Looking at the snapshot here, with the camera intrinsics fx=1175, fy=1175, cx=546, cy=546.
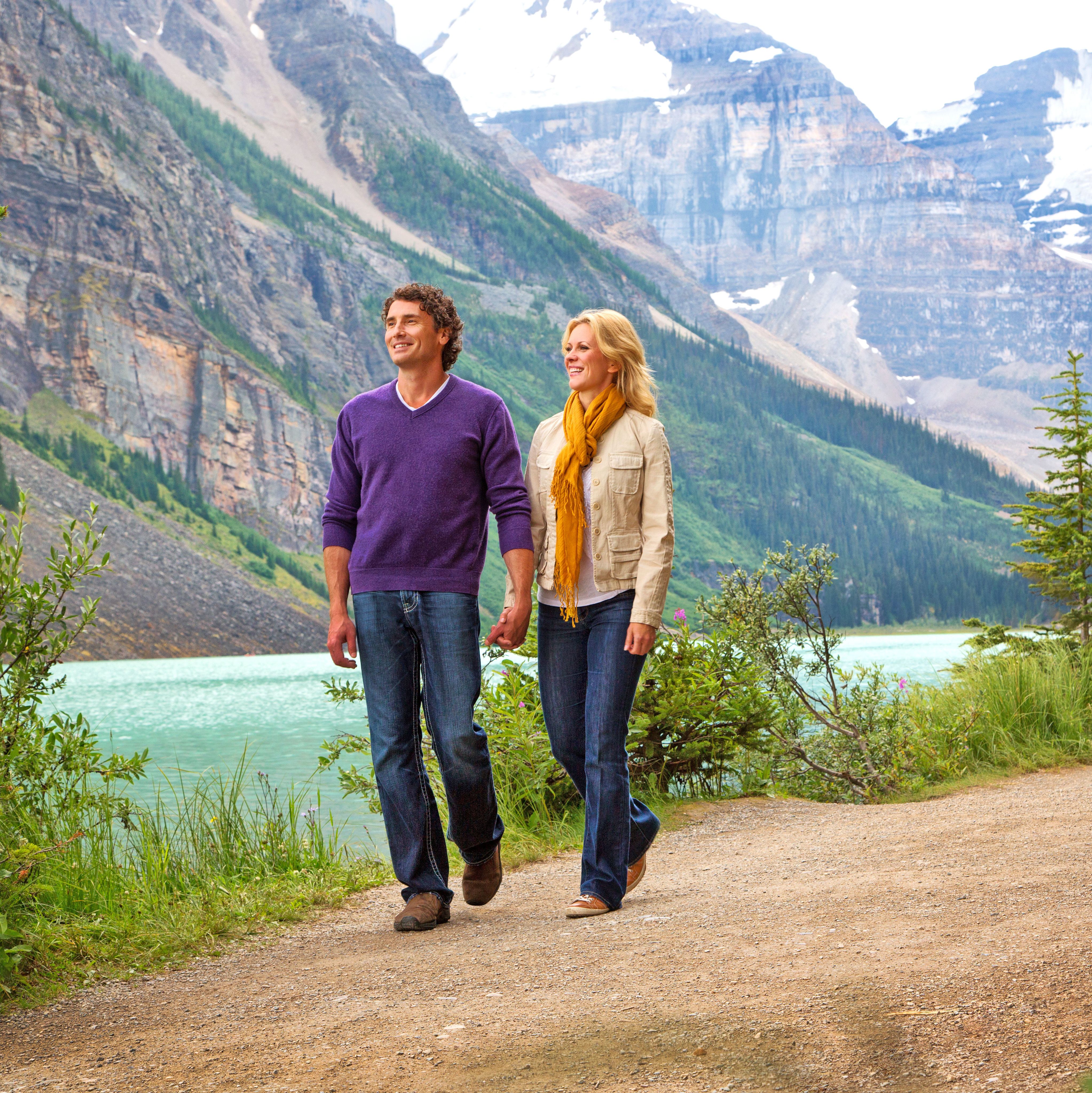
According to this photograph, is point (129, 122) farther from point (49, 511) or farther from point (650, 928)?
point (650, 928)

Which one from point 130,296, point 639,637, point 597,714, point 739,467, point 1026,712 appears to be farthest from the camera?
point 739,467

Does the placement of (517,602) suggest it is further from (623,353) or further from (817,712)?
(817,712)

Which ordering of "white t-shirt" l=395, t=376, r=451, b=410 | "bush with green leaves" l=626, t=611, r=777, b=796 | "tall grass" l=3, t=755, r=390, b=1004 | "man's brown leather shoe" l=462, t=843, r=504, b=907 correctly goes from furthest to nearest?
1. "bush with green leaves" l=626, t=611, r=777, b=796
2. "man's brown leather shoe" l=462, t=843, r=504, b=907
3. "white t-shirt" l=395, t=376, r=451, b=410
4. "tall grass" l=3, t=755, r=390, b=1004

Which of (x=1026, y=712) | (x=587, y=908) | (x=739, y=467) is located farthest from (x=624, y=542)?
(x=739, y=467)

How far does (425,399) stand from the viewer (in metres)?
4.34

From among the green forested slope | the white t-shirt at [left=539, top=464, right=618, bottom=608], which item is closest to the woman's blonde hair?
the white t-shirt at [left=539, top=464, right=618, bottom=608]

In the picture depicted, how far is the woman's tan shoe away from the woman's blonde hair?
1777mm

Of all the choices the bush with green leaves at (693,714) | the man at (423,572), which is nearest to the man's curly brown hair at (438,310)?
the man at (423,572)

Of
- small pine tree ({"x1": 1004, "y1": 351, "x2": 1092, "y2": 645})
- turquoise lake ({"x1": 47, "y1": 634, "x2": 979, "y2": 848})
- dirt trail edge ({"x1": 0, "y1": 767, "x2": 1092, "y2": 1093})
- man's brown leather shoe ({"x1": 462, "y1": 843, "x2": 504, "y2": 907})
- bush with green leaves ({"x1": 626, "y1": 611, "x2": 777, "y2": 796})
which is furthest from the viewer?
turquoise lake ({"x1": 47, "y1": 634, "x2": 979, "y2": 848})

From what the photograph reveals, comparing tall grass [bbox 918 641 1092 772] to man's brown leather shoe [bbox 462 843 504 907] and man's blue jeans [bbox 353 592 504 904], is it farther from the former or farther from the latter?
man's blue jeans [bbox 353 592 504 904]

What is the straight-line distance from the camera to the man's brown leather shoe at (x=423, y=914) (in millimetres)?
4242

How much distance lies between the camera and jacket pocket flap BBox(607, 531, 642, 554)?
4.20 metres

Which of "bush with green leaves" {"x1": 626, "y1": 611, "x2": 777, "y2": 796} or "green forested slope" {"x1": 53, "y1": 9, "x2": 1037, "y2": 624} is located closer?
"bush with green leaves" {"x1": 626, "y1": 611, "x2": 777, "y2": 796}

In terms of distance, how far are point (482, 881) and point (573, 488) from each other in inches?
60.9
